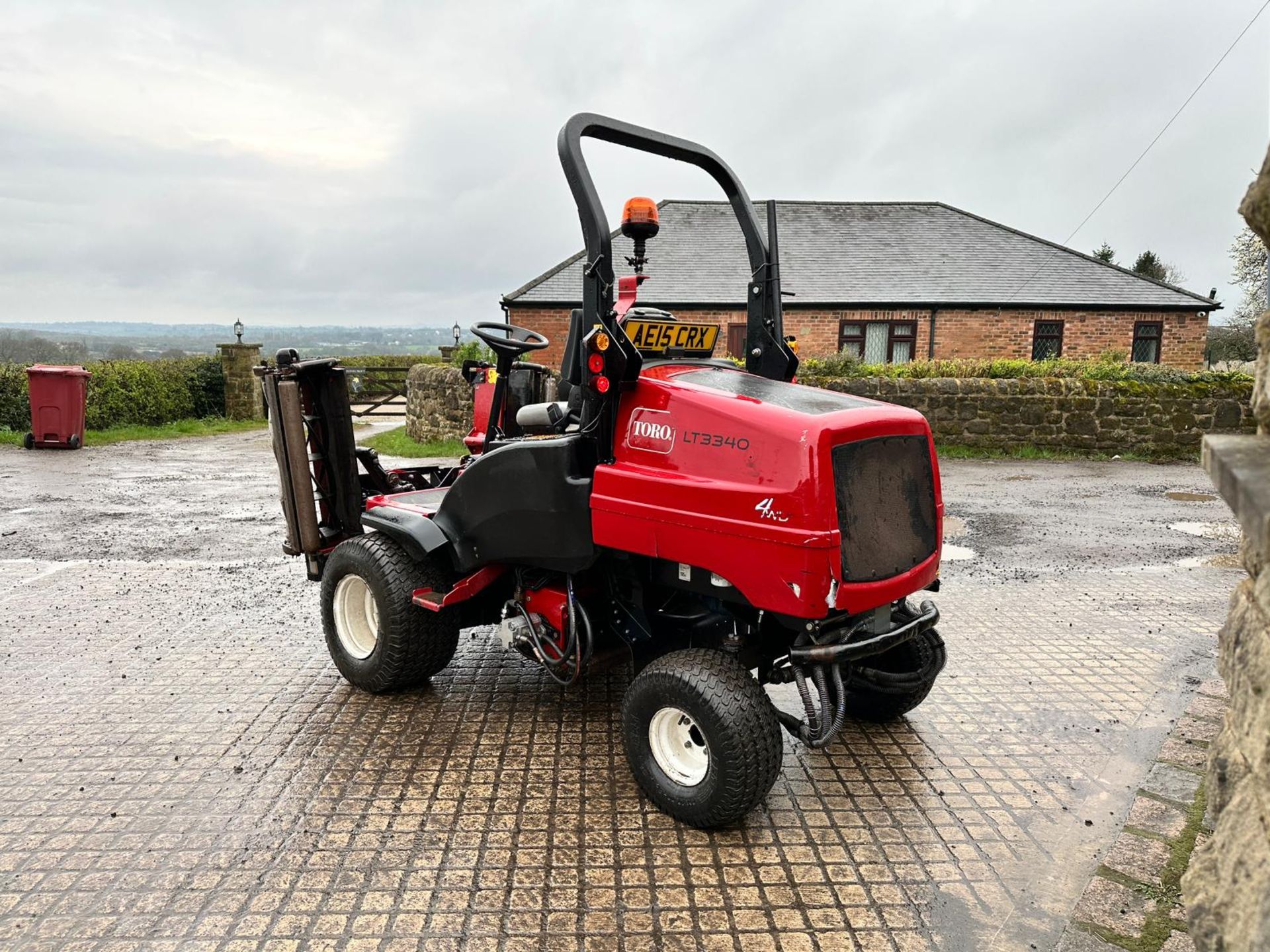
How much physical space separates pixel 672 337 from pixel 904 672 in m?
1.88

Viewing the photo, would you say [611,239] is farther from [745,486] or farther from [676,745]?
[676,745]

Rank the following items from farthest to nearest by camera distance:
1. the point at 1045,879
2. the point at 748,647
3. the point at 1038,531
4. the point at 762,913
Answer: the point at 1038,531 → the point at 748,647 → the point at 1045,879 → the point at 762,913

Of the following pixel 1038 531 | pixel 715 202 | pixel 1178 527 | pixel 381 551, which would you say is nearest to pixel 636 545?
pixel 381 551

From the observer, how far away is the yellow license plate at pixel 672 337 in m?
3.80

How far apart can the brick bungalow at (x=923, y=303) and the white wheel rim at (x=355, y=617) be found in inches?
668

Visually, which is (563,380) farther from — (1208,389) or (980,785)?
(1208,389)

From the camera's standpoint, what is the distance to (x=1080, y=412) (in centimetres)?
1452

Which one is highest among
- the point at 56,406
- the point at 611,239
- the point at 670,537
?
the point at 611,239

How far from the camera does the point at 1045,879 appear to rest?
3.10 m

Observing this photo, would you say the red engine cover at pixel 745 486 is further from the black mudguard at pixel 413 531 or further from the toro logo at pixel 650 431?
the black mudguard at pixel 413 531

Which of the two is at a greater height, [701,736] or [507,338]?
[507,338]

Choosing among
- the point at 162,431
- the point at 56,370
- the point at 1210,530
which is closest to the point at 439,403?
the point at 56,370

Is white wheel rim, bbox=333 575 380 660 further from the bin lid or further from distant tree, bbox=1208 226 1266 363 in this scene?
distant tree, bbox=1208 226 1266 363

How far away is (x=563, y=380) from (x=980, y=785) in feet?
8.27
